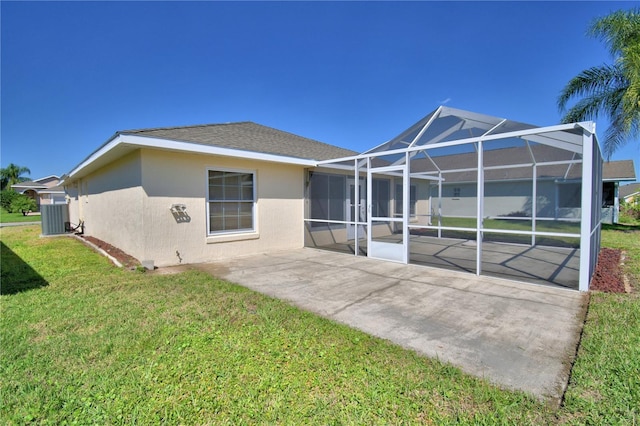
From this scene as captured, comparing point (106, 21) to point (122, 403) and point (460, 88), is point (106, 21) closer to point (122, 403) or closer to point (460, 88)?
point (122, 403)

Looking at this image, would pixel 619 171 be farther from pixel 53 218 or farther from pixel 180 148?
pixel 53 218

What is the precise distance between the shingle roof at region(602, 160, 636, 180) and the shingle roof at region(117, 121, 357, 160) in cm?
1926

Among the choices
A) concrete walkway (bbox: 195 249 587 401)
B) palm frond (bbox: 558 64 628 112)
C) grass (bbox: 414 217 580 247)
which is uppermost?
palm frond (bbox: 558 64 628 112)

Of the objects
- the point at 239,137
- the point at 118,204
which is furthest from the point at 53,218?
the point at 239,137

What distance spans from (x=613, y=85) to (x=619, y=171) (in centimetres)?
1140

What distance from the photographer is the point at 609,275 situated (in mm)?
5660

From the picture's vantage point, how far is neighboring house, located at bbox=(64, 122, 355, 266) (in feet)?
21.3

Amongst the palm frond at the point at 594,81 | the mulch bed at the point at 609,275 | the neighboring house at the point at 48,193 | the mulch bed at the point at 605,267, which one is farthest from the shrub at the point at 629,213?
the neighboring house at the point at 48,193

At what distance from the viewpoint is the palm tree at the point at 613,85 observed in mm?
9539

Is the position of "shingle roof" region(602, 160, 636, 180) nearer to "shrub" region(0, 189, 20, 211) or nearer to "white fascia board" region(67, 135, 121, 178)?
"white fascia board" region(67, 135, 121, 178)

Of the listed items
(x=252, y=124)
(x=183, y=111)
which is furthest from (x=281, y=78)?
(x=183, y=111)

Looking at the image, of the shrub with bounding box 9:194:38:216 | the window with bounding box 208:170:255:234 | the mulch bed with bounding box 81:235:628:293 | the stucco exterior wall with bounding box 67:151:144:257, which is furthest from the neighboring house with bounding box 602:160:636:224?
the shrub with bounding box 9:194:38:216

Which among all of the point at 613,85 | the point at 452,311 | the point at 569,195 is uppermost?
the point at 613,85

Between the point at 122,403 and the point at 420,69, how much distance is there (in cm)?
1487
